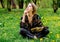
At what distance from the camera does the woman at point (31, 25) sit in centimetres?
827

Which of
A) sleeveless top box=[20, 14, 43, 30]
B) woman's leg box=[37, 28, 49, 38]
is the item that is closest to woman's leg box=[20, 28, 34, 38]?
sleeveless top box=[20, 14, 43, 30]

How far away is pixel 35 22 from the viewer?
8367mm

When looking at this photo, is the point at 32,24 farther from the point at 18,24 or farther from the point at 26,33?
the point at 18,24

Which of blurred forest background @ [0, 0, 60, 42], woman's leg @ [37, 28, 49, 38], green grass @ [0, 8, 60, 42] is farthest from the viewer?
woman's leg @ [37, 28, 49, 38]

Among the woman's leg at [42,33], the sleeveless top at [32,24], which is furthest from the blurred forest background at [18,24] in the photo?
the sleeveless top at [32,24]

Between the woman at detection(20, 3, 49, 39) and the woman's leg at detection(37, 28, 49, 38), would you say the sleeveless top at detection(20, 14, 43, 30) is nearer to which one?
the woman at detection(20, 3, 49, 39)

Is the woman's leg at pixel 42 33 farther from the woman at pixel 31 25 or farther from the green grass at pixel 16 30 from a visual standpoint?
the green grass at pixel 16 30

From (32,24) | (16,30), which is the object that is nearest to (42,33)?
(32,24)

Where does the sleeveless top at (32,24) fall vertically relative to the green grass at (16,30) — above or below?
above

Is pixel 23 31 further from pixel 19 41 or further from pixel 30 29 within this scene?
pixel 19 41

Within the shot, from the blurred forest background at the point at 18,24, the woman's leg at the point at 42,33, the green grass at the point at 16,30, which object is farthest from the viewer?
the woman's leg at the point at 42,33

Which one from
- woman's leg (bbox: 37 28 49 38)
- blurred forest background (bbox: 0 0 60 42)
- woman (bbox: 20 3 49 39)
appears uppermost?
woman (bbox: 20 3 49 39)

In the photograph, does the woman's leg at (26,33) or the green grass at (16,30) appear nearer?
the green grass at (16,30)

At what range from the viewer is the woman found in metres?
8.27
